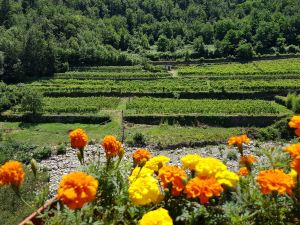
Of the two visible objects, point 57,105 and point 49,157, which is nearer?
point 49,157

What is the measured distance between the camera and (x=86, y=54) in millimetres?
66188

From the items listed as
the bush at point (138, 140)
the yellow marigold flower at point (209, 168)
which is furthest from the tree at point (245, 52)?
the yellow marigold flower at point (209, 168)

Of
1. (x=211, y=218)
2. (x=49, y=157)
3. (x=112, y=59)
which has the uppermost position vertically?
(x=211, y=218)

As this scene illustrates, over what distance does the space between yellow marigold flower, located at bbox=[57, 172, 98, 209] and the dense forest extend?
57.2m

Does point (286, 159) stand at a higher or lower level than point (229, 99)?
higher

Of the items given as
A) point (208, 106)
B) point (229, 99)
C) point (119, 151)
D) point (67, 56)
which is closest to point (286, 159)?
point (119, 151)

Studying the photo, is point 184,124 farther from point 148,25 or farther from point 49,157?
point 148,25

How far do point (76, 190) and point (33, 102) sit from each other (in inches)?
1596

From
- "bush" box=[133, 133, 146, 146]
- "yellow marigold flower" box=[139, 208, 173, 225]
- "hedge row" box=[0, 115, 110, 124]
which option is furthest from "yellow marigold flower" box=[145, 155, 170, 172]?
"hedge row" box=[0, 115, 110, 124]

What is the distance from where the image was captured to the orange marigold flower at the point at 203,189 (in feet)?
12.3

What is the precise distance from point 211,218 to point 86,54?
209 feet

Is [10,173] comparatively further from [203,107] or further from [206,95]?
[206,95]

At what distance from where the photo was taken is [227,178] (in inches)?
163

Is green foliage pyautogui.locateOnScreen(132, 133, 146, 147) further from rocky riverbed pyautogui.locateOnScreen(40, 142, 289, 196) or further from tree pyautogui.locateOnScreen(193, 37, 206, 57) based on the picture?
tree pyautogui.locateOnScreen(193, 37, 206, 57)
